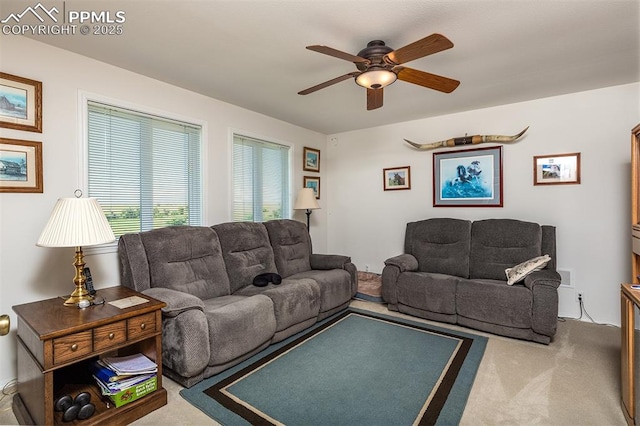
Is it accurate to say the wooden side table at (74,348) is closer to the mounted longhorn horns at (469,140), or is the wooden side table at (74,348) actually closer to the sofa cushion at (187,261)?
the sofa cushion at (187,261)

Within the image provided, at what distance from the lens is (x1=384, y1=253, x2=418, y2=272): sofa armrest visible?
3.65m

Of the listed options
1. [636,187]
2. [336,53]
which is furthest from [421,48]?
[636,187]

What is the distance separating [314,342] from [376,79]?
7.50ft

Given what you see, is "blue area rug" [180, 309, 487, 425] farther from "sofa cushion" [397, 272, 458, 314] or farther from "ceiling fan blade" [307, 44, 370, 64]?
"ceiling fan blade" [307, 44, 370, 64]

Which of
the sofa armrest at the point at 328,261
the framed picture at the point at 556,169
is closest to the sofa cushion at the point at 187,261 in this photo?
the sofa armrest at the point at 328,261

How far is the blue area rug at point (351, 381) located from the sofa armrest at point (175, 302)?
0.54 meters

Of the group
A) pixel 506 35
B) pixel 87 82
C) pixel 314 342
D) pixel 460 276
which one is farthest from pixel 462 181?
pixel 87 82

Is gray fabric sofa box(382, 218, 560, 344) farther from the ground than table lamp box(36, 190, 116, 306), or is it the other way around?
table lamp box(36, 190, 116, 306)

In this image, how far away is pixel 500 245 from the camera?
3.53 m

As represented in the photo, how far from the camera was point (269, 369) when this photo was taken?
2.42 meters

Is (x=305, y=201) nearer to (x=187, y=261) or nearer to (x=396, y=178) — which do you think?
(x=396, y=178)

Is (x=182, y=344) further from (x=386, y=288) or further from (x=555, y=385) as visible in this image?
(x=555, y=385)

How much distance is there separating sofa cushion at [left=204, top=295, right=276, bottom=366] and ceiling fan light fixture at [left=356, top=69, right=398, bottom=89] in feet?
6.27

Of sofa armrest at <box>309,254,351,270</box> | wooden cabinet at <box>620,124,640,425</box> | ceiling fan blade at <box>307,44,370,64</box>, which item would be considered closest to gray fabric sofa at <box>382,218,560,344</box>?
sofa armrest at <box>309,254,351,270</box>
